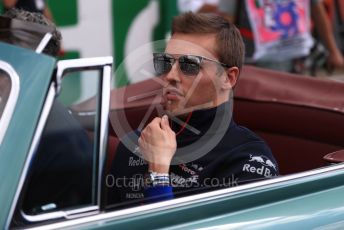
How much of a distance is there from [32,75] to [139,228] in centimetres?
47

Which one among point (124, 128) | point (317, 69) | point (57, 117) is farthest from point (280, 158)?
point (317, 69)

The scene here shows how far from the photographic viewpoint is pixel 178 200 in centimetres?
211

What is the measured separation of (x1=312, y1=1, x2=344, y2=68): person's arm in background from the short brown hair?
4128 mm

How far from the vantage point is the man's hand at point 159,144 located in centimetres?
234

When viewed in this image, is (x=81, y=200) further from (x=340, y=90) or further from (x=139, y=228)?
(x=340, y=90)

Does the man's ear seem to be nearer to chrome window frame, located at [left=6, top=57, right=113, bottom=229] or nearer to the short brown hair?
the short brown hair

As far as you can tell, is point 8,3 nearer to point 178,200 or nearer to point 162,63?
point 162,63

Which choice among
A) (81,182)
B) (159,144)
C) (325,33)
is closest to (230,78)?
(159,144)

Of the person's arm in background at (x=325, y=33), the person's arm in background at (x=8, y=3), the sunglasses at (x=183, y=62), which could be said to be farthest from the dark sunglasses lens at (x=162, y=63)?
the person's arm in background at (x=325, y=33)

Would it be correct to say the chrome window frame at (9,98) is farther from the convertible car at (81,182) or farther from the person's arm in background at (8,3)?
the person's arm in background at (8,3)

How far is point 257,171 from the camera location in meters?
2.42

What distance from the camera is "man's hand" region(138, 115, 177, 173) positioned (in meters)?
2.34

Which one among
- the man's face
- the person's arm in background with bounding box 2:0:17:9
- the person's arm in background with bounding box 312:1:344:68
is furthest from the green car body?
the person's arm in background with bounding box 312:1:344:68

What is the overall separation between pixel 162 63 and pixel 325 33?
451 cm
